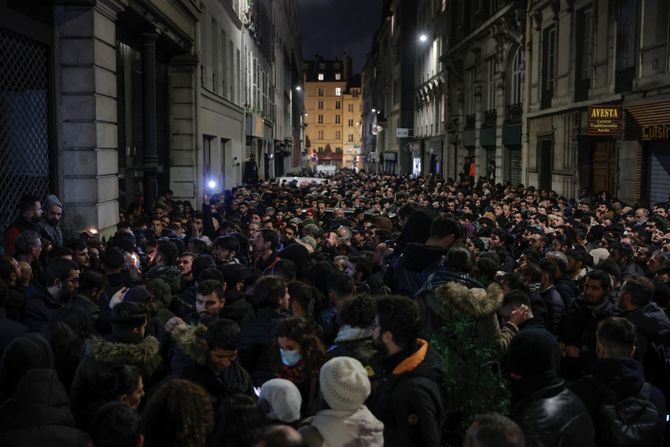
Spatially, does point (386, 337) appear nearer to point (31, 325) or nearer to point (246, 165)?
point (31, 325)

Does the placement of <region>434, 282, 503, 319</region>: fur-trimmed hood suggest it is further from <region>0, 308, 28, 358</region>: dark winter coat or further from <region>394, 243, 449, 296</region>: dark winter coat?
<region>0, 308, 28, 358</region>: dark winter coat

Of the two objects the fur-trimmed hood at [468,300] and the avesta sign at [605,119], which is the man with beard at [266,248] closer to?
the fur-trimmed hood at [468,300]

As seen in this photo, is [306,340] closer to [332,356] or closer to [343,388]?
[332,356]

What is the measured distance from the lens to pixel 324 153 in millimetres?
142125

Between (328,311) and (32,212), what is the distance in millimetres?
4818

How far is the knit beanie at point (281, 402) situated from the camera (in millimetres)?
3395

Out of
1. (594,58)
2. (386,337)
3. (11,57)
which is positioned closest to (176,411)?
(386,337)

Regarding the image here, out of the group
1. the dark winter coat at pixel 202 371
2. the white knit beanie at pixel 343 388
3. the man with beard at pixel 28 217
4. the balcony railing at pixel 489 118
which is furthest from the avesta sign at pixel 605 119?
the white knit beanie at pixel 343 388

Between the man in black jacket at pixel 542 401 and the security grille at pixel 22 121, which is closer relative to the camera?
the man in black jacket at pixel 542 401

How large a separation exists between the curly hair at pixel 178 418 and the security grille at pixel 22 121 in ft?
27.1

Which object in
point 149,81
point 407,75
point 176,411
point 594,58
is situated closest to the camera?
point 176,411

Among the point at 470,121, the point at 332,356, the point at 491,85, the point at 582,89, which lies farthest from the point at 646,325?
the point at 470,121

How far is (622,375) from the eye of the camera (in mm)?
3992

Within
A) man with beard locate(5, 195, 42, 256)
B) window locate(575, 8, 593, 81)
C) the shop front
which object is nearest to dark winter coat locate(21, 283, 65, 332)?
man with beard locate(5, 195, 42, 256)
